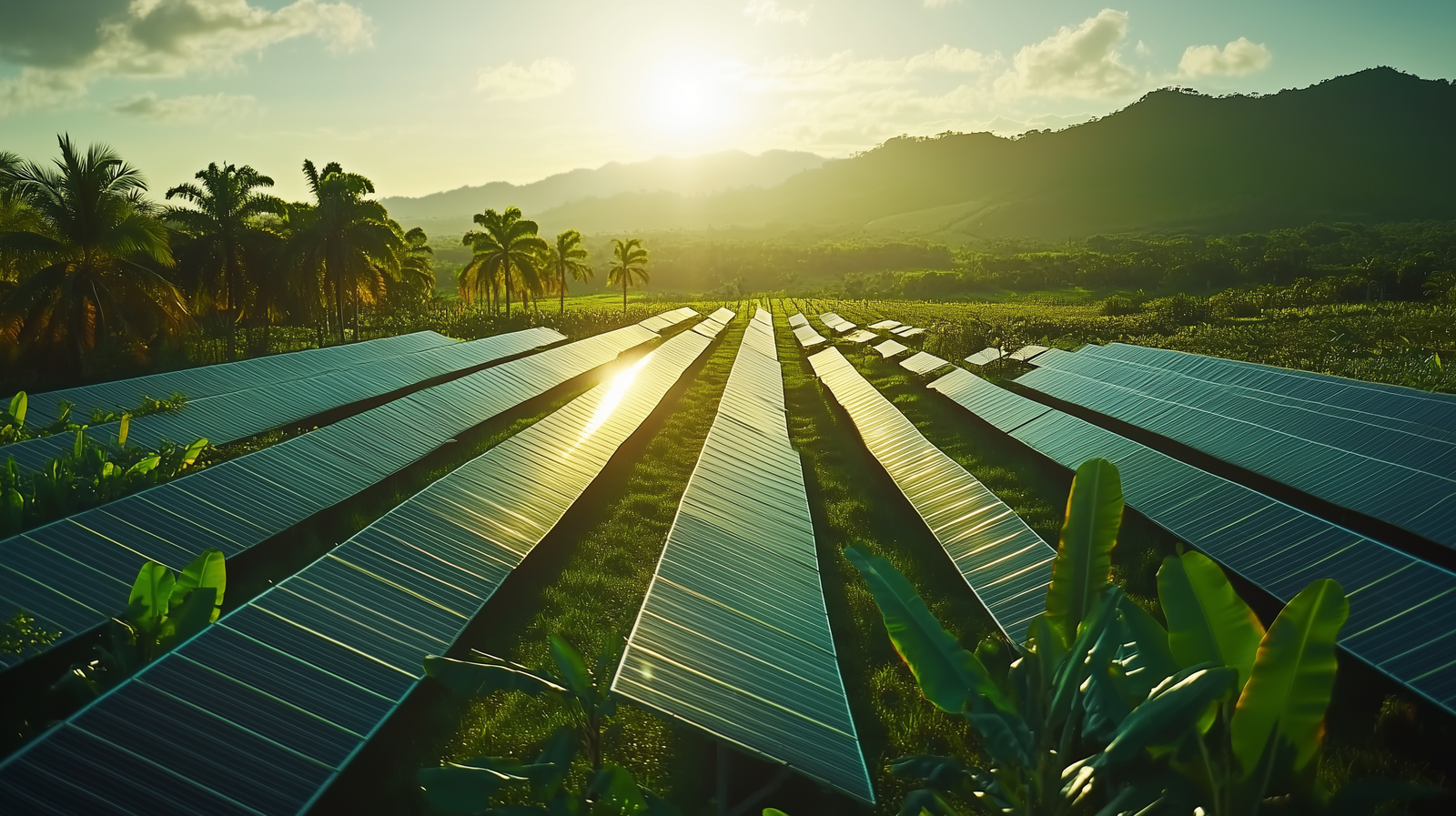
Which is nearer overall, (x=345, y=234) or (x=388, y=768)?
(x=388, y=768)

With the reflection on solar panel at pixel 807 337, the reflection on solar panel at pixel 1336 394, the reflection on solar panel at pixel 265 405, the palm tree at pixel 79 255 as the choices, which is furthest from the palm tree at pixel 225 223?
the reflection on solar panel at pixel 1336 394

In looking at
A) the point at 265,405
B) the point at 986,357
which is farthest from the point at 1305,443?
the point at 265,405

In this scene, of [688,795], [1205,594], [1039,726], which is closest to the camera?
[1205,594]

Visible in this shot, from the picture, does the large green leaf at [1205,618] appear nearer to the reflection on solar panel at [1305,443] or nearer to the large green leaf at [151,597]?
the reflection on solar panel at [1305,443]

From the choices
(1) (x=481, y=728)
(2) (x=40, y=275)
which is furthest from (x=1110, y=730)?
(2) (x=40, y=275)

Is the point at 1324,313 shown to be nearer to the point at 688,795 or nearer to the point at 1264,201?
the point at 688,795

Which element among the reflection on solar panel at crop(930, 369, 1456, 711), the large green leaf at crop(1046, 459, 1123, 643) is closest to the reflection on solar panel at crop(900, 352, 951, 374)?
the reflection on solar panel at crop(930, 369, 1456, 711)

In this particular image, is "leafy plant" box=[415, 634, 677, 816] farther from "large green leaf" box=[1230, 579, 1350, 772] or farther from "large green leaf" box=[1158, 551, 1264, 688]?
"large green leaf" box=[1158, 551, 1264, 688]
